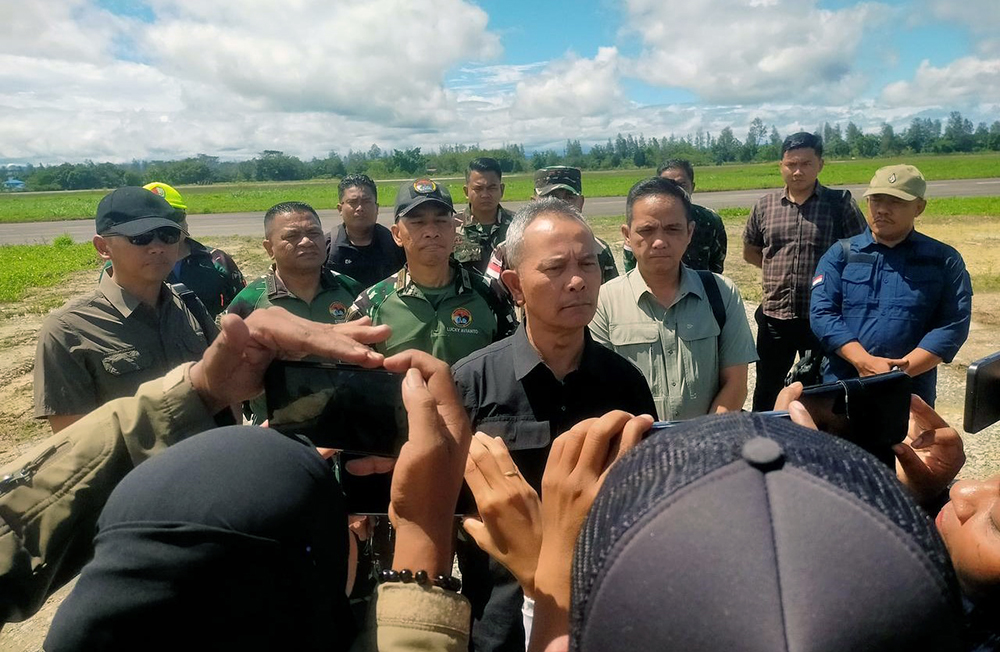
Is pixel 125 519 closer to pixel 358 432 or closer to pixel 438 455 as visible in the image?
pixel 438 455

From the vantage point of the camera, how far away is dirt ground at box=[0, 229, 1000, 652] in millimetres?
4782

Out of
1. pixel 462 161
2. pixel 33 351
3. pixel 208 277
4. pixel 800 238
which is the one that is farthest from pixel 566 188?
pixel 462 161

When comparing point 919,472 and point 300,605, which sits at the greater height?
point 300,605

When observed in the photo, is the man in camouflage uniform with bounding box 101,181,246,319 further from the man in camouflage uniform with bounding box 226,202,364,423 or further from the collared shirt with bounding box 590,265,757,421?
the collared shirt with bounding box 590,265,757,421

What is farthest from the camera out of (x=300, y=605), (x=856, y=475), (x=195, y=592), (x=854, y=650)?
(x=300, y=605)

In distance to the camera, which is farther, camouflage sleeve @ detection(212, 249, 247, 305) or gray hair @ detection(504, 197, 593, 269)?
camouflage sleeve @ detection(212, 249, 247, 305)

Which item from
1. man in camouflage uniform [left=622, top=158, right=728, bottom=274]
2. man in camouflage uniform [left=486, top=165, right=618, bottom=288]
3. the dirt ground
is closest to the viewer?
man in camouflage uniform [left=486, top=165, right=618, bottom=288]

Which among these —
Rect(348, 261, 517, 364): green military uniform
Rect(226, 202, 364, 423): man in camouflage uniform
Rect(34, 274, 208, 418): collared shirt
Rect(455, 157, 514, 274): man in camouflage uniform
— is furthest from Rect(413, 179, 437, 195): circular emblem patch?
Rect(34, 274, 208, 418): collared shirt

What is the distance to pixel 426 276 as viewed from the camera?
3.45 meters

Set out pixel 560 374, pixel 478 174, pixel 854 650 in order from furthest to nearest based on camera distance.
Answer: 1. pixel 478 174
2. pixel 560 374
3. pixel 854 650

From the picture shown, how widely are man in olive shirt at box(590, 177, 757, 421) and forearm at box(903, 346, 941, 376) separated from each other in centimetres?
135

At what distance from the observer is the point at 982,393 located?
1423 mm

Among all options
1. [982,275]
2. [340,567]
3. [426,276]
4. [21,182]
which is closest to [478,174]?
[426,276]

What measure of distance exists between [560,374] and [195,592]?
1509mm
